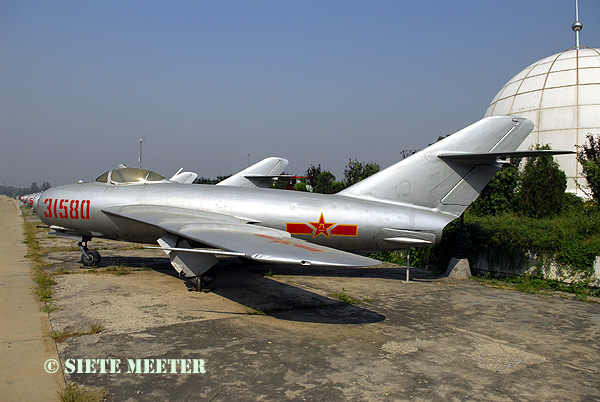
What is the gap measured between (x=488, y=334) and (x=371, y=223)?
3.94m

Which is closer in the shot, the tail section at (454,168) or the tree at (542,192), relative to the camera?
the tail section at (454,168)

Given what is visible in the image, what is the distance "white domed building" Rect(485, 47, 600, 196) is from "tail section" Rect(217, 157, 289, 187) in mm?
15315

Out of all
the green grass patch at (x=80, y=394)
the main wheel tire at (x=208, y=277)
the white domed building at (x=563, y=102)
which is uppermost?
the white domed building at (x=563, y=102)

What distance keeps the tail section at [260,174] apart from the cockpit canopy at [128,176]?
7.19 metres

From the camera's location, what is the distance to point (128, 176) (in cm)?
1141

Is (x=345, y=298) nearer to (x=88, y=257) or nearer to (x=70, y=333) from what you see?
(x=70, y=333)

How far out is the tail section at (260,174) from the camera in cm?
1875

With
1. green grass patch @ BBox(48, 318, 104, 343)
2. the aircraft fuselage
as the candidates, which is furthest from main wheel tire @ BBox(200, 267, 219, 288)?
green grass patch @ BBox(48, 318, 104, 343)

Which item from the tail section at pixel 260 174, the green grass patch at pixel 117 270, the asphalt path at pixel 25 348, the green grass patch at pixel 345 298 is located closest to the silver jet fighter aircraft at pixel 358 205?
the green grass patch at pixel 117 270

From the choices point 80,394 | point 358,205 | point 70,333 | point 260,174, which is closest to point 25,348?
point 70,333

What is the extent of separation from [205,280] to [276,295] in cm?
163

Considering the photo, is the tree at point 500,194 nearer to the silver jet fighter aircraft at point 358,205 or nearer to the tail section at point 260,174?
the silver jet fighter aircraft at point 358,205

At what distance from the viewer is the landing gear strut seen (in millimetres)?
8828

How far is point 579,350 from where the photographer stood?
589 cm
